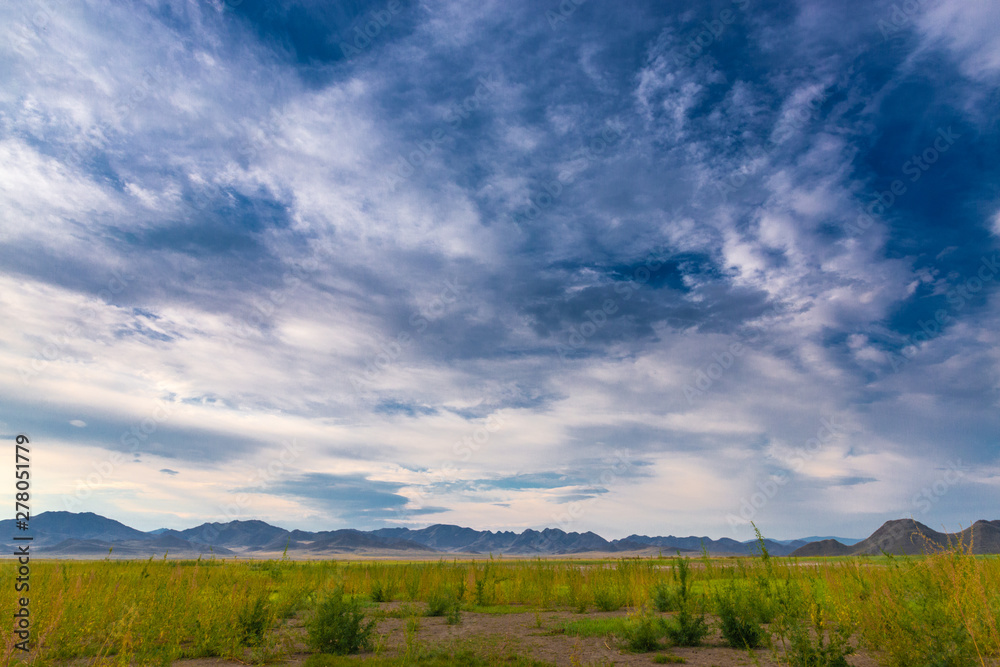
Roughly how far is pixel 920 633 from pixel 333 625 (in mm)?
9547

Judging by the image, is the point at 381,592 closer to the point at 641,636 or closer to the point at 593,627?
the point at 593,627

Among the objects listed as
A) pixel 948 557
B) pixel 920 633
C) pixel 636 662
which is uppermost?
pixel 948 557

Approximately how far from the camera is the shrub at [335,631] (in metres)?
10.1

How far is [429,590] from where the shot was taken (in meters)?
19.5

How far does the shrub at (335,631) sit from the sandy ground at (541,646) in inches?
14.7

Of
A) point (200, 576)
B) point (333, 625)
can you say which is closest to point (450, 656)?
point (333, 625)

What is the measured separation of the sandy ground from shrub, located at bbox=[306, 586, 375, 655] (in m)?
0.37

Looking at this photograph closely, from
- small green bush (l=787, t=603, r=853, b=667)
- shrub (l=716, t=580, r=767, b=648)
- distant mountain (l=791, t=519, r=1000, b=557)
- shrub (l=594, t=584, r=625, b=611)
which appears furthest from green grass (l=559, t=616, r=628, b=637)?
distant mountain (l=791, t=519, r=1000, b=557)

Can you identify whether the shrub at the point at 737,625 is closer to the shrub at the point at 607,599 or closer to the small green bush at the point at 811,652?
the small green bush at the point at 811,652

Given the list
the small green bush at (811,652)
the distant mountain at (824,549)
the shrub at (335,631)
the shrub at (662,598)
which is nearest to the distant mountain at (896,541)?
the distant mountain at (824,549)

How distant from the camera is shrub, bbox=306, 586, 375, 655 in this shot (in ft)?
33.2

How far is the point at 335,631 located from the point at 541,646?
3948 mm

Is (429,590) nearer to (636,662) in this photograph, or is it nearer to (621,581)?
(621,581)

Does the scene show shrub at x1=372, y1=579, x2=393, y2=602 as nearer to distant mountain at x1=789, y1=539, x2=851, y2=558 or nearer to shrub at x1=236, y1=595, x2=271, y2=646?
shrub at x1=236, y1=595, x2=271, y2=646
